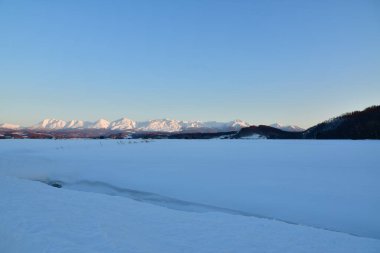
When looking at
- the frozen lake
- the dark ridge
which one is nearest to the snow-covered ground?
the frozen lake

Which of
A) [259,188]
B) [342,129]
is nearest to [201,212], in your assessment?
[259,188]

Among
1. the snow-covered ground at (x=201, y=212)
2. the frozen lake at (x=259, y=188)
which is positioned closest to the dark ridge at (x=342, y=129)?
the frozen lake at (x=259, y=188)

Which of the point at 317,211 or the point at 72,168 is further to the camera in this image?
the point at 72,168

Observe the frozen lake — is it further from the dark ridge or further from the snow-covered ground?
the dark ridge

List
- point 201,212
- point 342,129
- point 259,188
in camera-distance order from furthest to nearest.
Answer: point 342,129
point 259,188
point 201,212

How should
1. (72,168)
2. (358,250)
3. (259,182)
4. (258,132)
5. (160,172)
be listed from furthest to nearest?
1. (258,132)
2. (72,168)
3. (160,172)
4. (259,182)
5. (358,250)

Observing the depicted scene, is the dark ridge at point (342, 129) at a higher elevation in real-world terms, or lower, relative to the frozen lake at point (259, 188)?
higher

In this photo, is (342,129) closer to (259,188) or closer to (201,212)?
(259,188)

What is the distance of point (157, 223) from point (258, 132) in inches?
2940

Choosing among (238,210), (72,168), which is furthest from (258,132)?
(238,210)

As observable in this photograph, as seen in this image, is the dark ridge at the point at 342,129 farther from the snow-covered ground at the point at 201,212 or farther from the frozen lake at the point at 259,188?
the snow-covered ground at the point at 201,212

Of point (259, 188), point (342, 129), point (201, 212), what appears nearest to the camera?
point (201, 212)

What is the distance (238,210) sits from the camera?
7438 millimetres

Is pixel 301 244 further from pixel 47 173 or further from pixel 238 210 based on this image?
pixel 47 173
